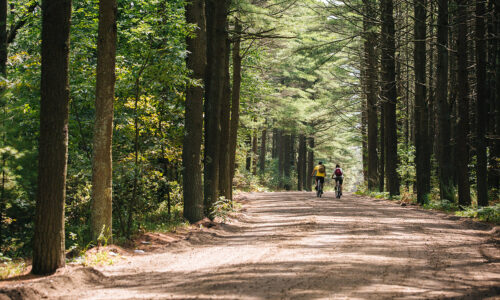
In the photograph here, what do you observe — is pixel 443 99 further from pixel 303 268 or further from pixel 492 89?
pixel 303 268

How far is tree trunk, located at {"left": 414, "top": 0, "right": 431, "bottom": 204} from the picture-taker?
19.8m

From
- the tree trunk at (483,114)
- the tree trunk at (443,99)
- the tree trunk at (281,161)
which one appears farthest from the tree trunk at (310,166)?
the tree trunk at (483,114)

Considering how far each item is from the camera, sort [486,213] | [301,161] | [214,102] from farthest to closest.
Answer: [301,161] → [214,102] → [486,213]

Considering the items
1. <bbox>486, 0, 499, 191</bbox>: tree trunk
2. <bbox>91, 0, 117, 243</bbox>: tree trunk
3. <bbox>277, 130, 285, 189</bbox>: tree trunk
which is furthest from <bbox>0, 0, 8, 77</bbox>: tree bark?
<bbox>277, 130, 285, 189</bbox>: tree trunk

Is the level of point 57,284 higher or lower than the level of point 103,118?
lower

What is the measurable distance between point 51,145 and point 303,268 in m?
4.30

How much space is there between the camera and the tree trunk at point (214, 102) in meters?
14.1

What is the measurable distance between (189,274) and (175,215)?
7.92 meters

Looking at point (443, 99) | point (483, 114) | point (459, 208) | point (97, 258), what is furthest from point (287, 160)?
point (97, 258)

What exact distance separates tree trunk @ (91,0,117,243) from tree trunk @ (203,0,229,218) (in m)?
5.61

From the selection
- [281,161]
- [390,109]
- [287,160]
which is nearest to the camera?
[390,109]

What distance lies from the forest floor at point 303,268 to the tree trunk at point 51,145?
1.55 feet

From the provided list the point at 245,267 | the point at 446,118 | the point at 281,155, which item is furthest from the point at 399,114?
the point at 245,267

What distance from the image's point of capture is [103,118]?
8.42m
